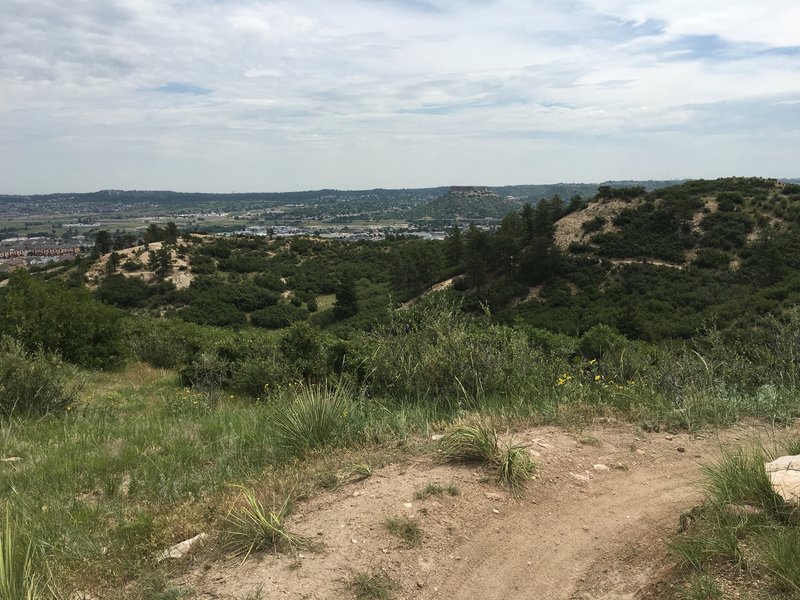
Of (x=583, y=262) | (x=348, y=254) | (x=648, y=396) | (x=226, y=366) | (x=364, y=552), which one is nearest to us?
(x=364, y=552)

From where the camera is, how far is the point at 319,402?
184 inches

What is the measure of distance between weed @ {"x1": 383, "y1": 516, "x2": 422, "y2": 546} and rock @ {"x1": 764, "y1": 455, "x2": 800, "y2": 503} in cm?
201

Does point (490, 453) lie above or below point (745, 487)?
below

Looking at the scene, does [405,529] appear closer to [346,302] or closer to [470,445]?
[470,445]

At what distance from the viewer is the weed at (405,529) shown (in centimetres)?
308

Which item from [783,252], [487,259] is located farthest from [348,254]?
[783,252]

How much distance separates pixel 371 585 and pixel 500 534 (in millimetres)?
928

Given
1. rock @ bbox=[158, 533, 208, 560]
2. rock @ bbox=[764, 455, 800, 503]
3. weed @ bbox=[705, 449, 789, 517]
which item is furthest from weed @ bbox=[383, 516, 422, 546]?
rock @ bbox=[764, 455, 800, 503]

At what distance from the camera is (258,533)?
121 inches

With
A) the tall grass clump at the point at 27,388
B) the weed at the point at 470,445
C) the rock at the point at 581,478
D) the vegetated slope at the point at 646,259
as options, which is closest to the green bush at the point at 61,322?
the tall grass clump at the point at 27,388

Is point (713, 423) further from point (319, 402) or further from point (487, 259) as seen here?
point (487, 259)

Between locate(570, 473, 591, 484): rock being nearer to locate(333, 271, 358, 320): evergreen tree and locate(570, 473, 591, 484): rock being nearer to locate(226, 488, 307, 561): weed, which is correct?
locate(226, 488, 307, 561): weed

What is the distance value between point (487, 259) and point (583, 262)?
32.0 ft

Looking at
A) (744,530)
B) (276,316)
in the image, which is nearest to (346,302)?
(276,316)
